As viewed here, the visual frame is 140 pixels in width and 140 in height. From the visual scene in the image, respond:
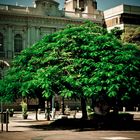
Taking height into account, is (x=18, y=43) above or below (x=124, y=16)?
below

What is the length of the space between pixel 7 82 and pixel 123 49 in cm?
831

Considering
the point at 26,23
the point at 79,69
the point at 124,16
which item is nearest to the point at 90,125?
the point at 79,69

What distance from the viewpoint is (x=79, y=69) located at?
89.5 ft

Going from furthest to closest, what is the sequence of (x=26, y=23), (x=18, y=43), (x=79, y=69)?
(x=18, y=43) < (x=26, y=23) < (x=79, y=69)

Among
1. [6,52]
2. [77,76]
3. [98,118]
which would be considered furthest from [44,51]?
[6,52]

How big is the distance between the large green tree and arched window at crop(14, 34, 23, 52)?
36.3m

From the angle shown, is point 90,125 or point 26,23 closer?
point 90,125

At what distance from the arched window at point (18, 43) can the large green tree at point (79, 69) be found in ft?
119

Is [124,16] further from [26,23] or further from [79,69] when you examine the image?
[79,69]

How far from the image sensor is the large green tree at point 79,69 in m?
A: 26.0

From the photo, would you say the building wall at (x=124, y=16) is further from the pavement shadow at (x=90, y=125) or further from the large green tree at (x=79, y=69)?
the pavement shadow at (x=90, y=125)

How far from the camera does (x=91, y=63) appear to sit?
27.0 meters

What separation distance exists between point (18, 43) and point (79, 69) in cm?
4053

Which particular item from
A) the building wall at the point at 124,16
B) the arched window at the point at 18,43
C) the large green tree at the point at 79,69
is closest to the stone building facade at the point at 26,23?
the arched window at the point at 18,43
